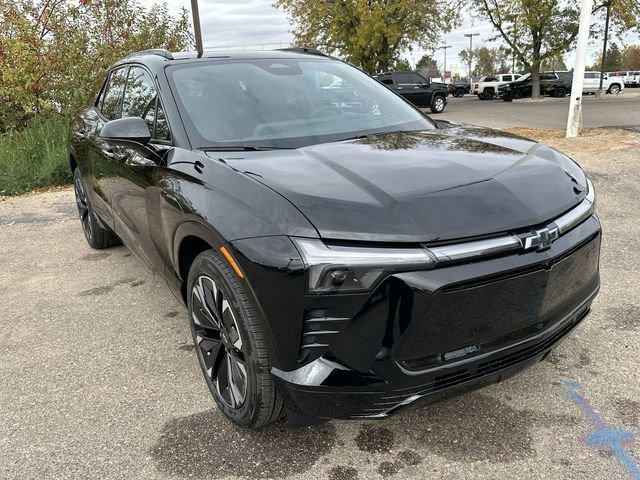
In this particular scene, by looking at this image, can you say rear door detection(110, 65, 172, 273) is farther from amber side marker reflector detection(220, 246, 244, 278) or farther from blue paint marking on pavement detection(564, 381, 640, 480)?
blue paint marking on pavement detection(564, 381, 640, 480)

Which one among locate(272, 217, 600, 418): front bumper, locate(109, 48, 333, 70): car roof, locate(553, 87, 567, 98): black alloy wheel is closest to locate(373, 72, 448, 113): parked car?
locate(553, 87, 567, 98): black alloy wheel

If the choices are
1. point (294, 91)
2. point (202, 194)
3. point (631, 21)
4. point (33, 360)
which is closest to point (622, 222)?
point (294, 91)

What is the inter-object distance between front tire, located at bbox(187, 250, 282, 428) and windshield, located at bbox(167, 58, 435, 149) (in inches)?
29.1

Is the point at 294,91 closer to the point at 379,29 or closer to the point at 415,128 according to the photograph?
the point at 415,128

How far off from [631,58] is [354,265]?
97921 mm

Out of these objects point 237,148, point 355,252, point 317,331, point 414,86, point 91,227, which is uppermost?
point 414,86

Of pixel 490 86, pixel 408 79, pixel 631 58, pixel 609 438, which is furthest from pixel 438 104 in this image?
pixel 631 58

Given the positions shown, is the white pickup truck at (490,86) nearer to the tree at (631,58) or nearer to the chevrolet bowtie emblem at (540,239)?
the chevrolet bowtie emblem at (540,239)

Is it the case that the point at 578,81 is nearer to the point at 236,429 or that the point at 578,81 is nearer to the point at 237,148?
the point at 237,148

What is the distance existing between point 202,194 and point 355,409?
1119mm

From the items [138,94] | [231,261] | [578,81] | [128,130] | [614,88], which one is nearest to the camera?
[231,261]

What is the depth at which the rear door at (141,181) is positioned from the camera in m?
3.00

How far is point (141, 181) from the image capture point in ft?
10.4

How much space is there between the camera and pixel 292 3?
30688 millimetres
